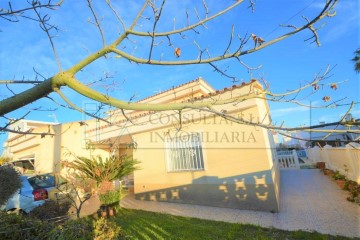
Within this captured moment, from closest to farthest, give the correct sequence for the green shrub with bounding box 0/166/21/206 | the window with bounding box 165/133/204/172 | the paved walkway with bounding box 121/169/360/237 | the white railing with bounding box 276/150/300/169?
the paved walkway with bounding box 121/169/360/237
the green shrub with bounding box 0/166/21/206
the window with bounding box 165/133/204/172
the white railing with bounding box 276/150/300/169

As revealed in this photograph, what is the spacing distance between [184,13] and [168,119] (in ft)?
29.7

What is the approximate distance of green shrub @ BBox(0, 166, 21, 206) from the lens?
23.8 feet

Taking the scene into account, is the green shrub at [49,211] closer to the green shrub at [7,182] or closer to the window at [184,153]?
the green shrub at [7,182]

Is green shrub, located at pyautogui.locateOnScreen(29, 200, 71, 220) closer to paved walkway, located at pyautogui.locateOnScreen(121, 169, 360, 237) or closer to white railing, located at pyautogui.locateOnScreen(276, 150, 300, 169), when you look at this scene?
paved walkway, located at pyautogui.locateOnScreen(121, 169, 360, 237)

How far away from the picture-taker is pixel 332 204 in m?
8.64

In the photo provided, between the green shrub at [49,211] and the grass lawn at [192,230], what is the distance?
1938 mm

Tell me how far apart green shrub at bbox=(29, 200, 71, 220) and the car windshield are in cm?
157

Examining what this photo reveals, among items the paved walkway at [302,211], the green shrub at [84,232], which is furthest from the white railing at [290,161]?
the green shrub at [84,232]

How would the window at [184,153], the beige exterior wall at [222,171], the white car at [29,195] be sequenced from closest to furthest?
the white car at [29,195]
the beige exterior wall at [222,171]
the window at [184,153]

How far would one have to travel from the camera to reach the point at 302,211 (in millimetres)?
8375

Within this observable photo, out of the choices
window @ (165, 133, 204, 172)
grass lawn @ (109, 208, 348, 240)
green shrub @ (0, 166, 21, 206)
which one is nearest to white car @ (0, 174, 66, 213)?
green shrub @ (0, 166, 21, 206)

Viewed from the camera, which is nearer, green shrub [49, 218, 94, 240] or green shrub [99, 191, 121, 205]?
green shrub [49, 218, 94, 240]

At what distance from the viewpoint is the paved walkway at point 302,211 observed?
272 inches

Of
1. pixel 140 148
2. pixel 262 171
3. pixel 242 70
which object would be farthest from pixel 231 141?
pixel 242 70
